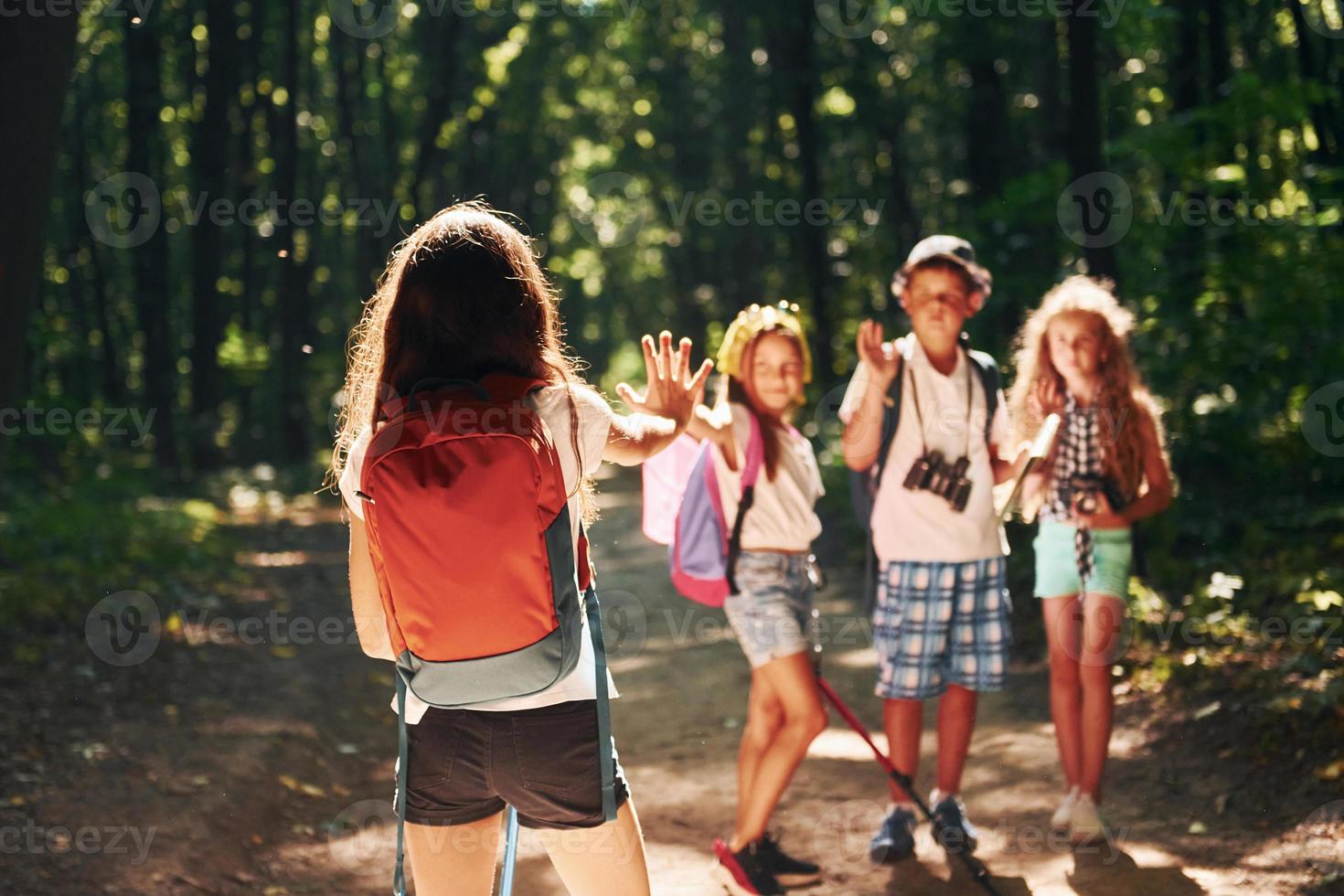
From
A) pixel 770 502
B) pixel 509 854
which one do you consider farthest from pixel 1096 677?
pixel 509 854

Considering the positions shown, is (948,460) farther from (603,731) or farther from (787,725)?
(603,731)

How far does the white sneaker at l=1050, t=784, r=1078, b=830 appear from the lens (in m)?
5.62

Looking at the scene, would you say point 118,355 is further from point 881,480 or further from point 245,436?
point 881,480

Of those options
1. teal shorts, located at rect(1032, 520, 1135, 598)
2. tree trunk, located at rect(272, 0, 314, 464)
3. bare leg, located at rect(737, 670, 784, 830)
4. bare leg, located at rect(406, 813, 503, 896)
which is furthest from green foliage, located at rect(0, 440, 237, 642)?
bare leg, located at rect(406, 813, 503, 896)

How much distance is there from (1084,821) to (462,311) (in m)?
3.87

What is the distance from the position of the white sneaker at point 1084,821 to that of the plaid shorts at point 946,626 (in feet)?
2.03

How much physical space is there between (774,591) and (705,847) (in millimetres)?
1373

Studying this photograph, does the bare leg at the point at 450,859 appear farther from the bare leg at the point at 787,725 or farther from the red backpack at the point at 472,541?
the bare leg at the point at 787,725

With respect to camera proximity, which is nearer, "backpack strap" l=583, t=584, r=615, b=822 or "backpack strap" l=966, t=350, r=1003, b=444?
"backpack strap" l=583, t=584, r=615, b=822

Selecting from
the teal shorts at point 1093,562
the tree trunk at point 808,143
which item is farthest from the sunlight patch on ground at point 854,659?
the tree trunk at point 808,143

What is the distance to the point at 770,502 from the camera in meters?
5.32

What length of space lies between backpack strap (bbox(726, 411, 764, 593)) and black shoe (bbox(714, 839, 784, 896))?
3.40ft

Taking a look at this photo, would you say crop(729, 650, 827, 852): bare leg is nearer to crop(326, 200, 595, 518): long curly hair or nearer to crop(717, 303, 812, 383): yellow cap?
crop(717, 303, 812, 383): yellow cap

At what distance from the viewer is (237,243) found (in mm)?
32750
